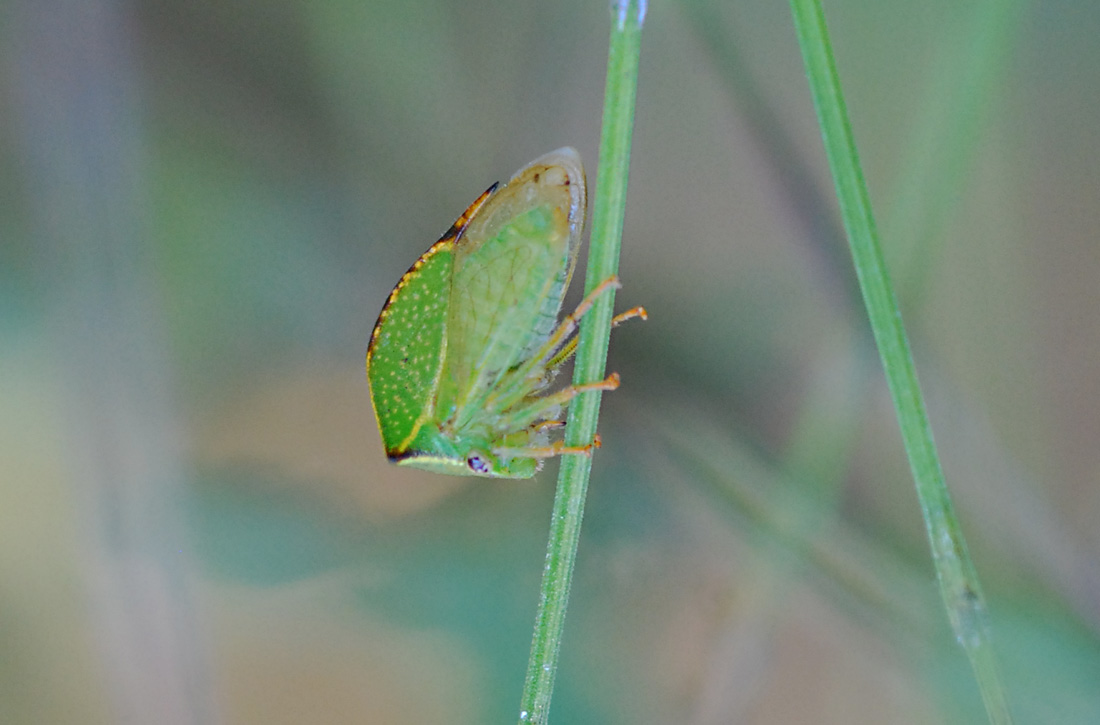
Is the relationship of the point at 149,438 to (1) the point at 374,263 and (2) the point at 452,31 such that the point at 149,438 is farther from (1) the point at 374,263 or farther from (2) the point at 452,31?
(2) the point at 452,31

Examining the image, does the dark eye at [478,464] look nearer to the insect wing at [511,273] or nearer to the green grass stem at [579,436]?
the insect wing at [511,273]

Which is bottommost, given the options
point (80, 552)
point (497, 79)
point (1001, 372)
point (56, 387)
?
point (80, 552)

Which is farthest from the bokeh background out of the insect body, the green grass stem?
the green grass stem

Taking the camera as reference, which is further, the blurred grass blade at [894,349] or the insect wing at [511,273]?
the insect wing at [511,273]

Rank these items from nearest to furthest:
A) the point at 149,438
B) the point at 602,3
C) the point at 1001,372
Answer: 1. the point at 1001,372
2. the point at 602,3
3. the point at 149,438

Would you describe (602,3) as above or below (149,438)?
above

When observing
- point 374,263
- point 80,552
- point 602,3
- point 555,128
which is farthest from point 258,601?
point 602,3

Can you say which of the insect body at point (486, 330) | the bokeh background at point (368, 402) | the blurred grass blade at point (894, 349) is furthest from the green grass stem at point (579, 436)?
the bokeh background at point (368, 402)
